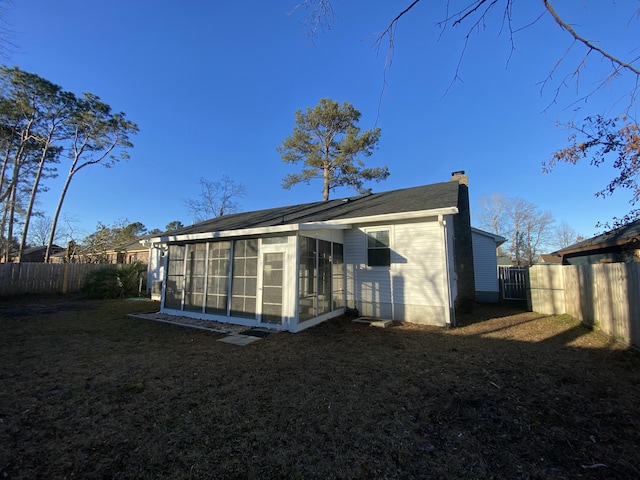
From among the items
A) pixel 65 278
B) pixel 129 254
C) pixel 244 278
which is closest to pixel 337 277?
pixel 244 278

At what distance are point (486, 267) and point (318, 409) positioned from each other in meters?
13.4

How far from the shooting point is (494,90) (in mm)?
4613

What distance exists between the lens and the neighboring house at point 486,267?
13.4 metres

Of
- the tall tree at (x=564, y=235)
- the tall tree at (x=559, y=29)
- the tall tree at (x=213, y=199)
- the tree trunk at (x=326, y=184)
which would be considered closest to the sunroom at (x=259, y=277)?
the tall tree at (x=559, y=29)

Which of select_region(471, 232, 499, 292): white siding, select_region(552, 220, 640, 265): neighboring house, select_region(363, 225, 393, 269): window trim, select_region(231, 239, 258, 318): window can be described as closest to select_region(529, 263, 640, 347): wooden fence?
select_region(552, 220, 640, 265): neighboring house

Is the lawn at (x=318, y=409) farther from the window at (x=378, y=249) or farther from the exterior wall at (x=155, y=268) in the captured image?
the exterior wall at (x=155, y=268)

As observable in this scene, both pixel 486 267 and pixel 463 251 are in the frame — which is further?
pixel 486 267

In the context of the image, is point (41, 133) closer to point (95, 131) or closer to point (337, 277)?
point (95, 131)

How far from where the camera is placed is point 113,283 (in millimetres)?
13367

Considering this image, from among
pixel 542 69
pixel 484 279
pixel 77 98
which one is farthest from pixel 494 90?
pixel 77 98

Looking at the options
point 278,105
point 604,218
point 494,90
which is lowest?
point 604,218

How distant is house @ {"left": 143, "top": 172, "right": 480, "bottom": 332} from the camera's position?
7207 millimetres

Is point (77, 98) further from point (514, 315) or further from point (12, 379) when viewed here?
point (514, 315)

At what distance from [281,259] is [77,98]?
20018mm
